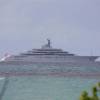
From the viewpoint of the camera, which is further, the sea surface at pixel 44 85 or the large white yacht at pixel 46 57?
the large white yacht at pixel 46 57

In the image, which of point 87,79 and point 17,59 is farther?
point 17,59

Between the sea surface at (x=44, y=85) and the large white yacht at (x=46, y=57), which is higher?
the large white yacht at (x=46, y=57)

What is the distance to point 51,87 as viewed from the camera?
74.2ft

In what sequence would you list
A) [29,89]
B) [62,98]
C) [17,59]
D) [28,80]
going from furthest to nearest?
1. [17,59]
2. [28,80]
3. [29,89]
4. [62,98]

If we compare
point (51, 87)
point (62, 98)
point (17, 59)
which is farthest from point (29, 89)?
point (17, 59)

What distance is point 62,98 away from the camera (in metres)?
19.6

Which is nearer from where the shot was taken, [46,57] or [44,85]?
[44,85]

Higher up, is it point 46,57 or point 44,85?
point 46,57

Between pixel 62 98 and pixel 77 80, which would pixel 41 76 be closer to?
pixel 77 80

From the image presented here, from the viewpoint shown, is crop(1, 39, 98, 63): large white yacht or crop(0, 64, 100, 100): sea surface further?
crop(1, 39, 98, 63): large white yacht

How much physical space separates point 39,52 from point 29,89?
22.4m

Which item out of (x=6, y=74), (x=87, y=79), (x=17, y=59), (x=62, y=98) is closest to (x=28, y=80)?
(x=6, y=74)

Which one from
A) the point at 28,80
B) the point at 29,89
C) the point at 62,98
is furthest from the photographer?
the point at 28,80

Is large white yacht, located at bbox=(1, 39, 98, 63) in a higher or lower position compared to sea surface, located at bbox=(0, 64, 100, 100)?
higher
